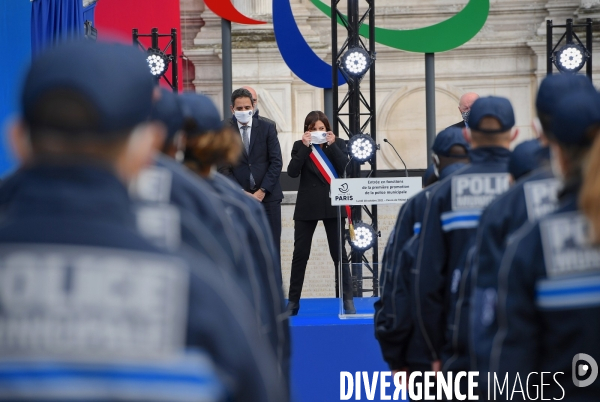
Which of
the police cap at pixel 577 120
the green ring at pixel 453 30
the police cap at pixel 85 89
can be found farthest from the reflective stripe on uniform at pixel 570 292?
the green ring at pixel 453 30

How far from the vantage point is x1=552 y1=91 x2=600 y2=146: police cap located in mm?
2334

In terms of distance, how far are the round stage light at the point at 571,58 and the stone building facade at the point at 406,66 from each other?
4.62m

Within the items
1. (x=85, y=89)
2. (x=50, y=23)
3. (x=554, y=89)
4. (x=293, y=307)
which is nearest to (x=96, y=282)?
(x=85, y=89)

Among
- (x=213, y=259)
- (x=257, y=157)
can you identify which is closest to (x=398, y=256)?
(x=213, y=259)

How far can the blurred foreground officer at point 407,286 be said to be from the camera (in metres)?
4.34

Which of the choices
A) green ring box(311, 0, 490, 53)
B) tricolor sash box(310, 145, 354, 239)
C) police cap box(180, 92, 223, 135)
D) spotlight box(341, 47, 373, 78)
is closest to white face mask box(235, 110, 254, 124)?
tricolor sash box(310, 145, 354, 239)

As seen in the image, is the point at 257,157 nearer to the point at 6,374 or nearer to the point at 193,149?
the point at 193,149

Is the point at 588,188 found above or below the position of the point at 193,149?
below

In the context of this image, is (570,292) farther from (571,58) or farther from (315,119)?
(571,58)

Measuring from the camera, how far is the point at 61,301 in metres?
1.38

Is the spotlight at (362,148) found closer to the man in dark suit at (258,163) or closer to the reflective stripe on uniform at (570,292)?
the man in dark suit at (258,163)

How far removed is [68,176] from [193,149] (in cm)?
212

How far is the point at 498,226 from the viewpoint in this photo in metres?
2.79

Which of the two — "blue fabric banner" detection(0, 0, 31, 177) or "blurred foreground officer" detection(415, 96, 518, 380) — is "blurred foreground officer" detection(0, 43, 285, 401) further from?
"blue fabric banner" detection(0, 0, 31, 177)
